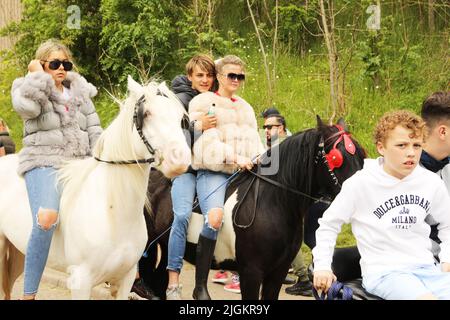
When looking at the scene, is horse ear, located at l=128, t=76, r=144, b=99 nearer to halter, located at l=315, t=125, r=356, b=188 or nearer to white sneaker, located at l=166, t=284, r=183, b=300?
halter, located at l=315, t=125, r=356, b=188

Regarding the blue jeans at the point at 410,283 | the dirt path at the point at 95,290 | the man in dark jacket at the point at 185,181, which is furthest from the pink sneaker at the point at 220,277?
the blue jeans at the point at 410,283

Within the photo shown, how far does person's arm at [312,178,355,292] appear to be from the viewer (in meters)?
3.47

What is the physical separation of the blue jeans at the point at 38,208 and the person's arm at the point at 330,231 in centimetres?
205

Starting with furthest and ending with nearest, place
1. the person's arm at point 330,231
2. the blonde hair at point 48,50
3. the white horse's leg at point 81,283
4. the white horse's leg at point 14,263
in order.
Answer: the white horse's leg at point 14,263 < the blonde hair at point 48,50 < the white horse's leg at point 81,283 < the person's arm at point 330,231

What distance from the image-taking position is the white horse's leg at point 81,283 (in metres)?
4.50

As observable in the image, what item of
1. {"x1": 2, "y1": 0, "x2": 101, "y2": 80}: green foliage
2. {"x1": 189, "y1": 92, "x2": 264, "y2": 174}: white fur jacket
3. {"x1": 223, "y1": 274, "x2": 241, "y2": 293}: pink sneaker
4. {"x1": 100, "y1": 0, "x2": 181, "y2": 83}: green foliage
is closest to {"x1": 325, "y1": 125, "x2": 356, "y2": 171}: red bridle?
{"x1": 189, "y1": 92, "x2": 264, "y2": 174}: white fur jacket

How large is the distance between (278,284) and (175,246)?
0.87 meters

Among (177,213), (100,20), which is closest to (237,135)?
(177,213)

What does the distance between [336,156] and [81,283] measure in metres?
1.98

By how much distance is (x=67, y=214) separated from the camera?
4.74 metres

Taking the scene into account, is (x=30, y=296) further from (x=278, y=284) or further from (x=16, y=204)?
(x=278, y=284)

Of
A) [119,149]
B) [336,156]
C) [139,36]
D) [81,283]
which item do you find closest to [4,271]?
[81,283]

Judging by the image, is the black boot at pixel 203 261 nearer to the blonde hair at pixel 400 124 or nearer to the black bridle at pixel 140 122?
the black bridle at pixel 140 122

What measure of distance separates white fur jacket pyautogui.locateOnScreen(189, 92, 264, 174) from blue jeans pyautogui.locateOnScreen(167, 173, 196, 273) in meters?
0.18
